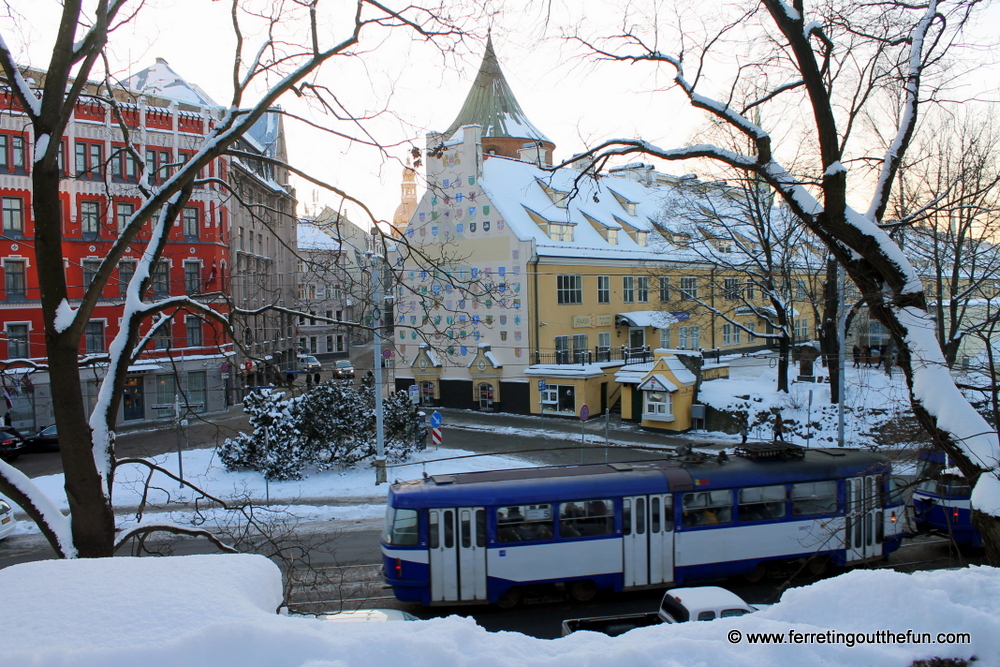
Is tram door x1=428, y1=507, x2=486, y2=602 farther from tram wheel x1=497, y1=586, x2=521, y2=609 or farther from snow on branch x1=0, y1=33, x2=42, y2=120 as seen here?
snow on branch x1=0, y1=33, x2=42, y2=120

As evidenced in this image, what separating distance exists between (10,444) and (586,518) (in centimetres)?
2644

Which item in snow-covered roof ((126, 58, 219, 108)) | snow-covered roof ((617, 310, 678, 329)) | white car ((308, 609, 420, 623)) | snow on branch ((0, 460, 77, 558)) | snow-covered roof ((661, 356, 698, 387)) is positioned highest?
snow-covered roof ((126, 58, 219, 108))

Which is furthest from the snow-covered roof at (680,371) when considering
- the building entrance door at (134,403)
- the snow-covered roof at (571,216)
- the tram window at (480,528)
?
the building entrance door at (134,403)

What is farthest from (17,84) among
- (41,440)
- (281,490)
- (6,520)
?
(41,440)

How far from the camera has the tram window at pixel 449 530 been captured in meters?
12.0

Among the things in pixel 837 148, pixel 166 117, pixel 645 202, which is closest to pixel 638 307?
pixel 645 202

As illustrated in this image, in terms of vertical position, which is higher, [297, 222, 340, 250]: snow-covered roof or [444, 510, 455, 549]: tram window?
[297, 222, 340, 250]: snow-covered roof

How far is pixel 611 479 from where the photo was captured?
1260 cm

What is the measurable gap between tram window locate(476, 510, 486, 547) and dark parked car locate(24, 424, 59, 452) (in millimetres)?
25183

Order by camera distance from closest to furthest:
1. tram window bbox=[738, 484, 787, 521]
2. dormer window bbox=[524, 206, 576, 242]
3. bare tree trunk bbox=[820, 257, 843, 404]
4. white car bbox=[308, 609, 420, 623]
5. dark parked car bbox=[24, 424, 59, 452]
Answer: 1. white car bbox=[308, 609, 420, 623]
2. tram window bbox=[738, 484, 787, 521]
3. bare tree trunk bbox=[820, 257, 843, 404]
4. dark parked car bbox=[24, 424, 59, 452]
5. dormer window bbox=[524, 206, 576, 242]

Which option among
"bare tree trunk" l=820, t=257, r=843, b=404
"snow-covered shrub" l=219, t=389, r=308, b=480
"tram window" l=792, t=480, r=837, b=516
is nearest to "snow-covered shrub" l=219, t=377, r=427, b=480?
"snow-covered shrub" l=219, t=389, r=308, b=480

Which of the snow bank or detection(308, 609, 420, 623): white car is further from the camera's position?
detection(308, 609, 420, 623): white car

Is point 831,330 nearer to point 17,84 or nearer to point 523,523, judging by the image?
point 523,523

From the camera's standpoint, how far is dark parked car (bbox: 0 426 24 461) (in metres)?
27.0
